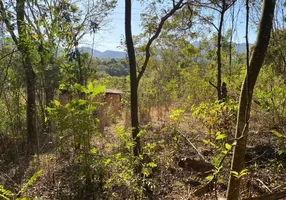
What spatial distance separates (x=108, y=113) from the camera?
683cm

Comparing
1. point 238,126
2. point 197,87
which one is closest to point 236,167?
point 238,126

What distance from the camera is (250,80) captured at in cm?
140

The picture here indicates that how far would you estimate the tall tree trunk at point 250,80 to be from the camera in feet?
4.28

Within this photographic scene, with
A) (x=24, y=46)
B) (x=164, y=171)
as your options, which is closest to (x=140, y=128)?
(x=164, y=171)

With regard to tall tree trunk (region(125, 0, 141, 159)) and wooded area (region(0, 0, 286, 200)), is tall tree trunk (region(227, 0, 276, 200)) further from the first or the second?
tall tree trunk (region(125, 0, 141, 159))

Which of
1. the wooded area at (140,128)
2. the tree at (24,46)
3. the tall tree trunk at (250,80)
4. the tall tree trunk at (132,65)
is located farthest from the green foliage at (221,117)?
the tree at (24,46)

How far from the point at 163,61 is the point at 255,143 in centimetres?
1077

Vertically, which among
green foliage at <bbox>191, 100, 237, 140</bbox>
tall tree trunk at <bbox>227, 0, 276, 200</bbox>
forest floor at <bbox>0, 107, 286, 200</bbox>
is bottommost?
forest floor at <bbox>0, 107, 286, 200</bbox>

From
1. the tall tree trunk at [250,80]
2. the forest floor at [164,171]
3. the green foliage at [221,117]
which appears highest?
the tall tree trunk at [250,80]

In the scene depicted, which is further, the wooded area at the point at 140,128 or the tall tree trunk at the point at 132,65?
the tall tree trunk at the point at 132,65

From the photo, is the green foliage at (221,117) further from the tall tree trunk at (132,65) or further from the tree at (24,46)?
the tree at (24,46)

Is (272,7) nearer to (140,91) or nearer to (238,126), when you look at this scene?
(238,126)

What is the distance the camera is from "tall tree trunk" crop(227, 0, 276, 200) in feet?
4.28

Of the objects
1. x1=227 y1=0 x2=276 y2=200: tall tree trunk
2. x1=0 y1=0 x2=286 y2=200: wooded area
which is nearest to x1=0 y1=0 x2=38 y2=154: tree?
x1=0 y1=0 x2=286 y2=200: wooded area
